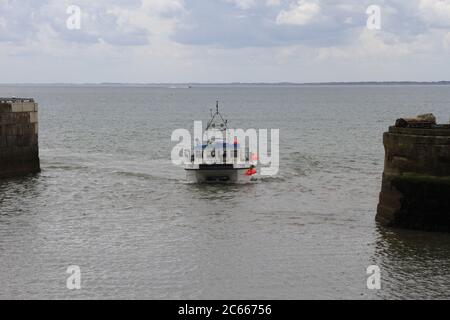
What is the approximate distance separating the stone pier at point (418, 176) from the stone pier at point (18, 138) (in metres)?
20.2

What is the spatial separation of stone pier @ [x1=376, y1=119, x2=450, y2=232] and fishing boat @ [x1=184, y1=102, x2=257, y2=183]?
12.4 metres

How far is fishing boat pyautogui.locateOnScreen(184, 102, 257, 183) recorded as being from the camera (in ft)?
117

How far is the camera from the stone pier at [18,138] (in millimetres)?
36000

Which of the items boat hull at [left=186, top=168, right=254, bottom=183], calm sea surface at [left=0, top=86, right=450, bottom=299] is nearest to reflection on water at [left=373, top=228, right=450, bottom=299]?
calm sea surface at [left=0, top=86, right=450, bottom=299]

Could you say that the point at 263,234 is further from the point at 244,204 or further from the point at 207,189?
the point at 207,189

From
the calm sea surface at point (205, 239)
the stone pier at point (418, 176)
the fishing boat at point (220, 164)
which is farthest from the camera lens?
the fishing boat at point (220, 164)

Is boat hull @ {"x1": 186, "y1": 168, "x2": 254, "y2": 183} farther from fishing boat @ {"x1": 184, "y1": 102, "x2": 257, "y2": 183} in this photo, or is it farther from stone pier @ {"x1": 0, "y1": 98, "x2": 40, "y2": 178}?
stone pier @ {"x1": 0, "y1": 98, "x2": 40, "y2": 178}

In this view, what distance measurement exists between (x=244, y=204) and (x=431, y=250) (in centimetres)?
1027

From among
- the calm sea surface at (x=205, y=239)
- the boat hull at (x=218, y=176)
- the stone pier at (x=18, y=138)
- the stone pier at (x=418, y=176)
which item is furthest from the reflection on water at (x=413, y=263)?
the stone pier at (x=18, y=138)

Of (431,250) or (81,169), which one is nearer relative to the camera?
(431,250)

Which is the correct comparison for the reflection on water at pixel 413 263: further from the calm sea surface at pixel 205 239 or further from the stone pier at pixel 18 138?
the stone pier at pixel 18 138
